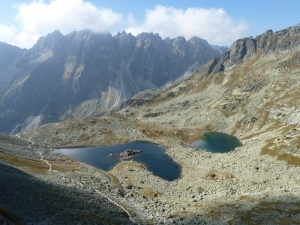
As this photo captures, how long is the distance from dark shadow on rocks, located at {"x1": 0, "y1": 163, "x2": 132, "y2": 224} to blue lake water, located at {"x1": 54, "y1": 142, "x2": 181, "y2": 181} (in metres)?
40.0

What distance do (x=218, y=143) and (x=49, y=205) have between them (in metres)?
103

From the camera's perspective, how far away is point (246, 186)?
220 ft

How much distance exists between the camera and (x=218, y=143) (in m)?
131

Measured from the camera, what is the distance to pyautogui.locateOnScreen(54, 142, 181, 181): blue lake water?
94356 millimetres

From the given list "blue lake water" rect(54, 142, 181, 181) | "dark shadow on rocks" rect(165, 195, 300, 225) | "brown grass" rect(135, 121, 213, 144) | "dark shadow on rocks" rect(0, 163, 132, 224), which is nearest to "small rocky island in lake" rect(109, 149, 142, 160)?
"blue lake water" rect(54, 142, 181, 181)

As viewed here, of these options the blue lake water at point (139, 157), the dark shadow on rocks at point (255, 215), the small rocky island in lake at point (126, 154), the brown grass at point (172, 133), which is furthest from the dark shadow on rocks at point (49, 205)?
the brown grass at point (172, 133)

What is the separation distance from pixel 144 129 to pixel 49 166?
244 ft

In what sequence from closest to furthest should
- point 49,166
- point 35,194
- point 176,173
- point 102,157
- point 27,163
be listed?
1. point 35,194
2. point 27,163
3. point 49,166
4. point 176,173
5. point 102,157

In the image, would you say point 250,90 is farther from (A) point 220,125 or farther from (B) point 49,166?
(B) point 49,166

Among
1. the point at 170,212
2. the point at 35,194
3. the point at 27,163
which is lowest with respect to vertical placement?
the point at 170,212

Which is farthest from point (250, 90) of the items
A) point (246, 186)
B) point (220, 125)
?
point (246, 186)

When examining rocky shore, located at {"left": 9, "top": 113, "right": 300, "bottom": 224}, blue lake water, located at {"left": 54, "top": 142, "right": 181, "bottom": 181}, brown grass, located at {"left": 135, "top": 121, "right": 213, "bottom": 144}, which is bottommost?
rocky shore, located at {"left": 9, "top": 113, "right": 300, "bottom": 224}

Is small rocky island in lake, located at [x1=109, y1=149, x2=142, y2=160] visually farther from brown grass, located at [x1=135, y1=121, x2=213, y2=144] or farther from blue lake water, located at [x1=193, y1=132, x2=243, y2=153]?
blue lake water, located at [x1=193, y1=132, x2=243, y2=153]

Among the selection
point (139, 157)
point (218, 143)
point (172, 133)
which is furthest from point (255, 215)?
point (172, 133)
